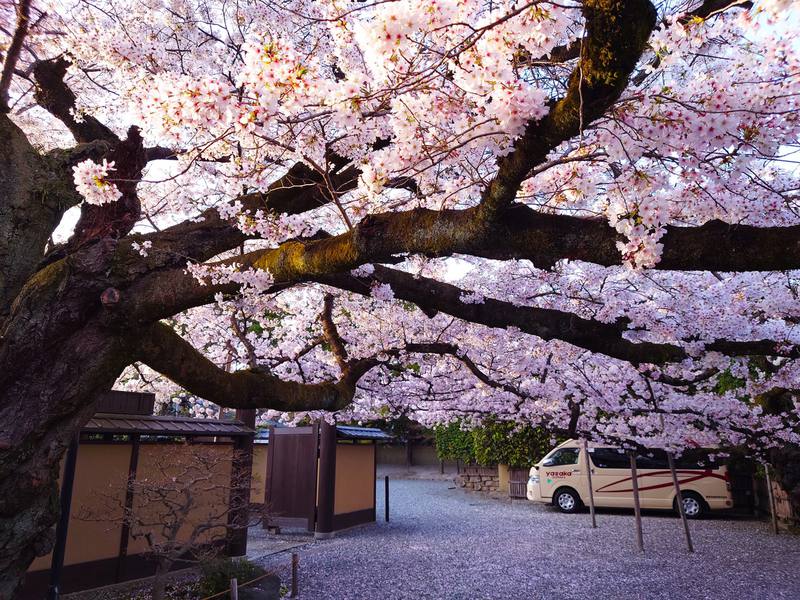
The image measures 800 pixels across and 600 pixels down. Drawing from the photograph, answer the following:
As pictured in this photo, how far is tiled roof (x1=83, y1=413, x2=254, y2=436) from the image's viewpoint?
6.61 m

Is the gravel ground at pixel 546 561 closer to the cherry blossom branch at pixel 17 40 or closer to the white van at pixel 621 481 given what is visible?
the white van at pixel 621 481

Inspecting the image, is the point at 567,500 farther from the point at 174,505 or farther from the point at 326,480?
the point at 174,505

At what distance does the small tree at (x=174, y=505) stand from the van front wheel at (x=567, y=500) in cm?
916

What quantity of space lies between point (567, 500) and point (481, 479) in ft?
16.9

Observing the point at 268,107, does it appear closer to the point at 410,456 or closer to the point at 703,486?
the point at 703,486

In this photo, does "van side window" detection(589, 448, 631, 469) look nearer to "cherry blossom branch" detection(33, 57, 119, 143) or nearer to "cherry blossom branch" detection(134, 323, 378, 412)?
"cherry blossom branch" detection(134, 323, 378, 412)

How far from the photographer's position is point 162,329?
402 centimetres

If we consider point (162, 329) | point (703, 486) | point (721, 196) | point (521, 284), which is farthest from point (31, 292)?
point (703, 486)

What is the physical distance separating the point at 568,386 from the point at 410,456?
56.2 ft

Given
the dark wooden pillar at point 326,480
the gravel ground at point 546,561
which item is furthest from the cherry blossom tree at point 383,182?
the dark wooden pillar at point 326,480

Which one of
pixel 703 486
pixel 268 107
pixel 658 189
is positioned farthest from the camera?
pixel 703 486

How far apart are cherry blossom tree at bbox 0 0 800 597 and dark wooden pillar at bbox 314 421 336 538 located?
473 cm

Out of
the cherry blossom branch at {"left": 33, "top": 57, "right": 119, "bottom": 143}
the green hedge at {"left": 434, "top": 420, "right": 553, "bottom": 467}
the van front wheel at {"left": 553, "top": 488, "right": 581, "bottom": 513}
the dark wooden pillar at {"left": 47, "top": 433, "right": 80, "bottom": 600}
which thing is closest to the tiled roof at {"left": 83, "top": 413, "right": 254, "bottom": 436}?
the dark wooden pillar at {"left": 47, "top": 433, "right": 80, "bottom": 600}

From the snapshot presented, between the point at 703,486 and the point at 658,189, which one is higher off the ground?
the point at 658,189
